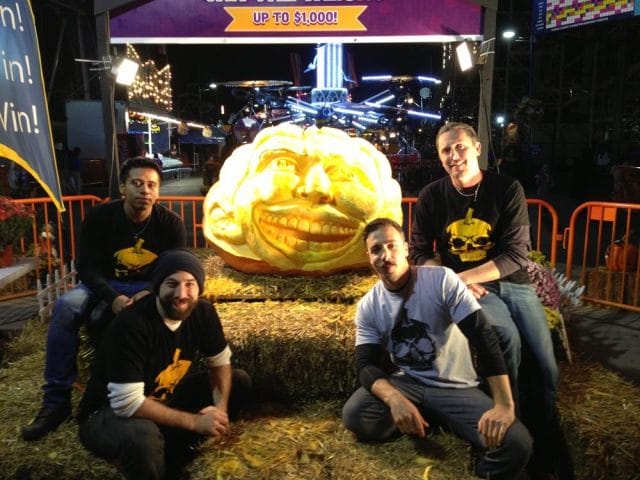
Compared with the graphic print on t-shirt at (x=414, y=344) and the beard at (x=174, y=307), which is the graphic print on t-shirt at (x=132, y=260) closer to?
the beard at (x=174, y=307)

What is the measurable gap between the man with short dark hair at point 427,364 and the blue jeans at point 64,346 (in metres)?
1.51

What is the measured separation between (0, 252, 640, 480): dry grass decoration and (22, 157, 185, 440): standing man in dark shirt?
26cm

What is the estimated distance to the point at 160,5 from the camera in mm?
4941

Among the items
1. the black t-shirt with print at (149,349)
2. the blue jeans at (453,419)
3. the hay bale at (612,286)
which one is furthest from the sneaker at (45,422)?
the hay bale at (612,286)

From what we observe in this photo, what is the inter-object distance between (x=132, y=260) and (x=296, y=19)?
9.19ft

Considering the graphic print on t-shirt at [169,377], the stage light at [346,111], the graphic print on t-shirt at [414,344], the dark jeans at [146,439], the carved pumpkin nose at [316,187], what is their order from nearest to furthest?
the dark jeans at [146,439]
the graphic print on t-shirt at [169,377]
the graphic print on t-shirt at [414,344]
the carved pumpkin nose at [316,187]
the stage light at [346,111]

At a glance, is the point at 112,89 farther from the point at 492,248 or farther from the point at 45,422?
the point at 492,248

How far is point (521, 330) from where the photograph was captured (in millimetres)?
2982

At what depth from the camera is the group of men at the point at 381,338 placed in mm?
2453

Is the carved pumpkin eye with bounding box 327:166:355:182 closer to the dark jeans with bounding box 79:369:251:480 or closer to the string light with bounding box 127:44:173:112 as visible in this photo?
the dark jeans with bounding box 79:369:251:480

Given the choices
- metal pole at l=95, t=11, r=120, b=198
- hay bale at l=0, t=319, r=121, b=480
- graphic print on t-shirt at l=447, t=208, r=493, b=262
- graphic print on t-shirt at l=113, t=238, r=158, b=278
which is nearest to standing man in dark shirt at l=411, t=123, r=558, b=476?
graphic print on t-shirt at l=447, t=208, r=493, b=262

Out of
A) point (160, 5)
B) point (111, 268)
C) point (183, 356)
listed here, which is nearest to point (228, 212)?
point (111, 268)

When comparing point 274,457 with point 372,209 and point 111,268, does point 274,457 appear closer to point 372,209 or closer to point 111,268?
point 111,268

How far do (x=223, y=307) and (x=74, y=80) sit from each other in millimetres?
24754
